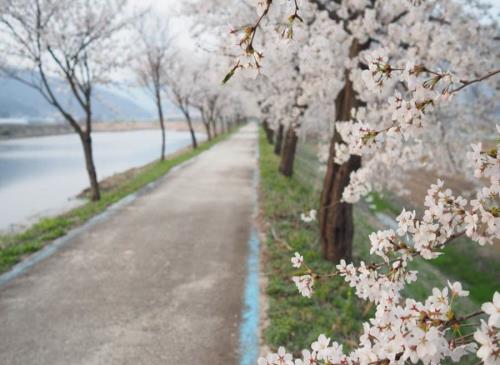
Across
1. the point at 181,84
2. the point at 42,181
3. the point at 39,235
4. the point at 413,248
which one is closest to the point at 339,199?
the point at 413,248

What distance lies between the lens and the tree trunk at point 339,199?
25.6 ft

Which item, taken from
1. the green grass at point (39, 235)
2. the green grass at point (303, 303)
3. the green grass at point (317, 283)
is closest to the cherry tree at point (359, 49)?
the green grass at point (303, 303)

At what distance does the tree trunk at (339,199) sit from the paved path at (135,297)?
182cm

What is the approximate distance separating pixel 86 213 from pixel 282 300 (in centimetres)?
763

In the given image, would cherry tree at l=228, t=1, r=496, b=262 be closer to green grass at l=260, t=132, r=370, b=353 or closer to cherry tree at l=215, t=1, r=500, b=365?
green grass at l=260, t=132, r=370, b=353

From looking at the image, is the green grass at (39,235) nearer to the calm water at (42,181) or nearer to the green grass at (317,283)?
the calm water at (42,181)

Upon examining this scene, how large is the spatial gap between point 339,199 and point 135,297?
3968 millimetres

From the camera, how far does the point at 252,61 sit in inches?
75.8

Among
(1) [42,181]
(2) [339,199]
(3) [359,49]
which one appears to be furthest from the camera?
(1) [42,181]

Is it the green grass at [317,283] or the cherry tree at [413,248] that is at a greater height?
the cherry tree at [413,248]

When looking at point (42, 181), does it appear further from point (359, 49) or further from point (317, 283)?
point (359, 49)

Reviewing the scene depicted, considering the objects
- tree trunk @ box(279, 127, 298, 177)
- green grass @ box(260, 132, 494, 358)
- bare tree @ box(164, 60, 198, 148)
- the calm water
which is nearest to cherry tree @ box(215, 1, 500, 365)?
green grass @ box(260, 132, 494, 358)

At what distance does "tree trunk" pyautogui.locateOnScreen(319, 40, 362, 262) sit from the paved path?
1817 millimetres

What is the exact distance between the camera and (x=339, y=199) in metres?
7.87
